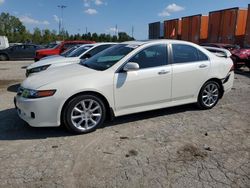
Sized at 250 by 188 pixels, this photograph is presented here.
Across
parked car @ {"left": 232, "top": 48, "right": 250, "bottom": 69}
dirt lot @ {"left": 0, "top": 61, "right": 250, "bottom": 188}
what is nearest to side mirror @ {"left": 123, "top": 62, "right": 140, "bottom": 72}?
dirt lot @ {"left": 0, "top": 61, "right": 250, "bottom": 188}

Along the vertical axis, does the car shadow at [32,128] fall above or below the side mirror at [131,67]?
below

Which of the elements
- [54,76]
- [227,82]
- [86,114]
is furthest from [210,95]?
[54,76]

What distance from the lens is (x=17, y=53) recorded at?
20578mm

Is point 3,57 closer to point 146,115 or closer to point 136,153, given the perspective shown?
point 146,115

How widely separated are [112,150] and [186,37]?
31.7 metres

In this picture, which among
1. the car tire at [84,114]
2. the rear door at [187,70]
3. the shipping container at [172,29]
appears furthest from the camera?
the shipping container at [172,29]

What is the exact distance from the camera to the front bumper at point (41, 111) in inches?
155

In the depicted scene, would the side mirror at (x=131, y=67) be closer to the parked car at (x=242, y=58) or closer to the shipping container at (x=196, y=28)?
the parked car at (x=242, y=58)

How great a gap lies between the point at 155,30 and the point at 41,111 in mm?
41114

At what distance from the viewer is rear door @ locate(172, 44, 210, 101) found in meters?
4.99

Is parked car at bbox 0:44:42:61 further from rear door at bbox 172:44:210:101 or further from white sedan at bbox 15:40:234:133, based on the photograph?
rear door at bbox 172:44:210:101

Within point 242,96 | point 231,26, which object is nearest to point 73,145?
point 242,96

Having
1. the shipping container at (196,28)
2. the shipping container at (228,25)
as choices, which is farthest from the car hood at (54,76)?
the shipping container at (196,28)

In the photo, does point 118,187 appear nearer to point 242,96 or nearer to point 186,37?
point 242,96
